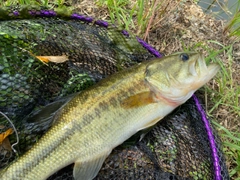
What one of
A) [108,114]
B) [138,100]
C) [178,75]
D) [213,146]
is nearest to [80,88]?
[108,114]

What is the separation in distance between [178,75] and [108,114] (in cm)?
75

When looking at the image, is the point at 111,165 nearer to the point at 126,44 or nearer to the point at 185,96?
the point at 185,96

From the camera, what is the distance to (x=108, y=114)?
296 centimetres

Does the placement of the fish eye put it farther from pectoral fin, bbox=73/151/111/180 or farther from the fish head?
pectoral fin, bbox=73/151/111/180

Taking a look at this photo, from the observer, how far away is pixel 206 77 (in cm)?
307

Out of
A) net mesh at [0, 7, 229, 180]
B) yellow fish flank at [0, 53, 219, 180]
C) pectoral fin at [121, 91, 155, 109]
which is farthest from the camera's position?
net mesh at [0, 7, 229, 180]

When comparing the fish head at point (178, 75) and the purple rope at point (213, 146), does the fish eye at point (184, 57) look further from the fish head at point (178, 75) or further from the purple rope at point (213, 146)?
the purple rope at point (213, 146)

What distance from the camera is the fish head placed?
3.08 m

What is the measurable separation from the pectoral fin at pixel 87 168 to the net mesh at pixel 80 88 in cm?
16

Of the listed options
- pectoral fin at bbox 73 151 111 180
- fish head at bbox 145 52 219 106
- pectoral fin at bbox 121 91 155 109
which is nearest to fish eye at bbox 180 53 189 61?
fish head at bbox 145 52 219 106

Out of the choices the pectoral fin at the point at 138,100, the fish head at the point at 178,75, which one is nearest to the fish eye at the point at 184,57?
the fish head at the point at 178,75

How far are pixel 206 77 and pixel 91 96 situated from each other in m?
1.06

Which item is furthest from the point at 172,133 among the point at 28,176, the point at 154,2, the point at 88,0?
the point at 88,0

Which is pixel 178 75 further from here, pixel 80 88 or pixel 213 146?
pixel 80 88
